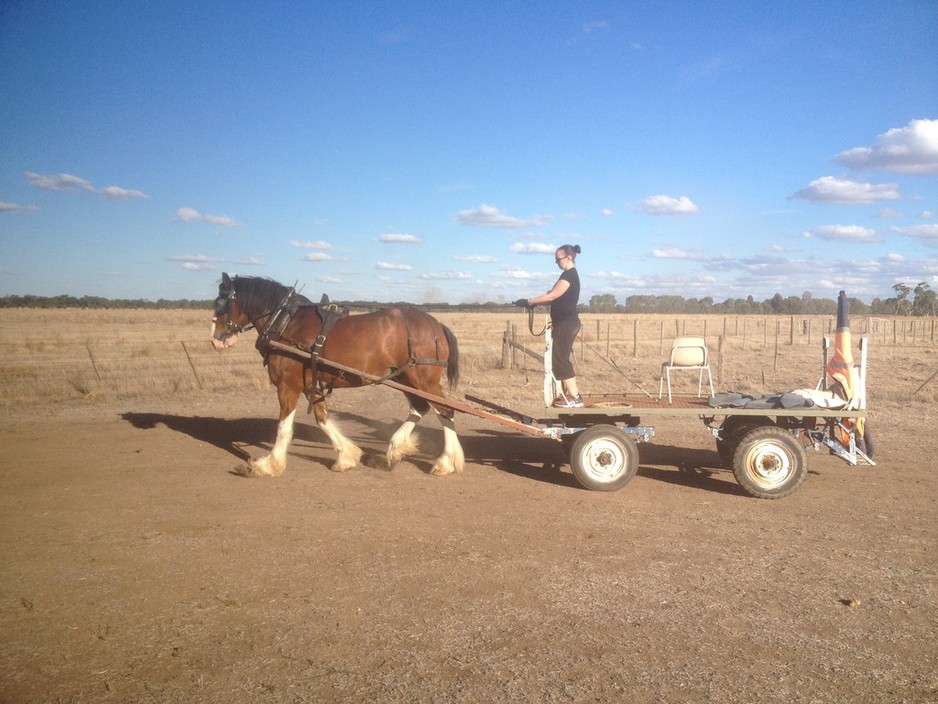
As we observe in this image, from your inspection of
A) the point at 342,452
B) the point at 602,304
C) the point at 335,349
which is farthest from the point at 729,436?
the point at 602,304

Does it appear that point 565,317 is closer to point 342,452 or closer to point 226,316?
point 342,452

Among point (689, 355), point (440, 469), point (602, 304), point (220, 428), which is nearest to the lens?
point (689, 355)

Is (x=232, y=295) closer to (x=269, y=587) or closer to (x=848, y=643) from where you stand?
(x=269, y=587)

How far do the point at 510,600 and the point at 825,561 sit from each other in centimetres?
256

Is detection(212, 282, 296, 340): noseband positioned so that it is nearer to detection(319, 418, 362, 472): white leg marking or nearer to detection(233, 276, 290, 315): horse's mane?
detection(233, 276, 290, 315): horse's mane

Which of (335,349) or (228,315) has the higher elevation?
(228,315)

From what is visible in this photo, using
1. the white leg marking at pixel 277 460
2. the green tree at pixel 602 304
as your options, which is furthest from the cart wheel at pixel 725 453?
the green tree at pixel 602 304

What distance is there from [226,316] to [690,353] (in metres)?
5.53

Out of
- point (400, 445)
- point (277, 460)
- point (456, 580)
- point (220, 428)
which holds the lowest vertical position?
point (220, 428)

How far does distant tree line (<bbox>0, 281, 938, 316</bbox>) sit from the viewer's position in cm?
7344

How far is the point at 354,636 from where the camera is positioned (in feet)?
13.2

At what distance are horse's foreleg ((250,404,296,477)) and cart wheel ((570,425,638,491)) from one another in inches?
129

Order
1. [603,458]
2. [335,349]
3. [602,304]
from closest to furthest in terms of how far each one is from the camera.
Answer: [603,458] → [335,349] → [602,304]

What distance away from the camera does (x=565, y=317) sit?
756 cm
